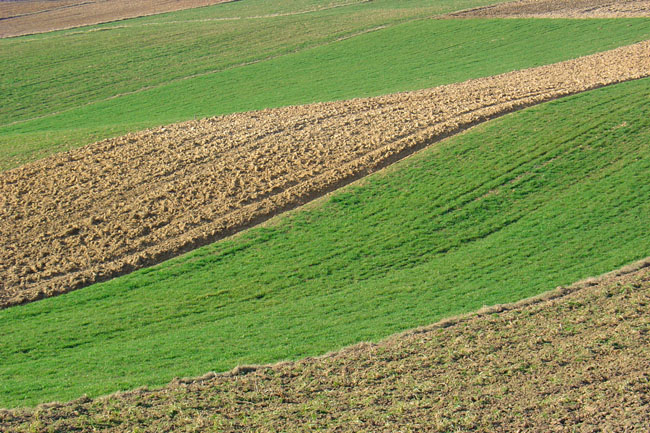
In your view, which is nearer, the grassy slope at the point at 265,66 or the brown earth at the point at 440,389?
the brown earth at the point at 440,389

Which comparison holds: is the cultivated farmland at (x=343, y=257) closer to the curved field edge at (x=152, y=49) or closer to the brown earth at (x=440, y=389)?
the brown earth at (x=440, y=389)

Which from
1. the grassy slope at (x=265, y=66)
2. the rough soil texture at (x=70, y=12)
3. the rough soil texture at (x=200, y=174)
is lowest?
the rough soil texture at (x=200, y=174)

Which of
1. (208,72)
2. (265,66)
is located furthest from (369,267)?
(208,72)

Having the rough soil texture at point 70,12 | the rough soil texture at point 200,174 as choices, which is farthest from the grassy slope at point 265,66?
the rough soil texture at point 70,12

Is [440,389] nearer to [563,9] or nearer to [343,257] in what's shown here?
[343,257]

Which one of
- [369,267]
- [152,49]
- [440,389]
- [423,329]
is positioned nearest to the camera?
[440,389]

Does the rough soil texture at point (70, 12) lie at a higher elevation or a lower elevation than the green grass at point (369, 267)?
higher

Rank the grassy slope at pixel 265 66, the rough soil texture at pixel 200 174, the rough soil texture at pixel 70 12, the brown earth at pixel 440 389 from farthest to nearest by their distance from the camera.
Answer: the rough soil texture at pixel 70 12, the grassy slope at pixel 265 66, the rough soil texture at pixel 200 174, the brown earth at pixel 440 389

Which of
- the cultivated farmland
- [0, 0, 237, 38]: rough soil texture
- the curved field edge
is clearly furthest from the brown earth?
[0, 0, 237, 38]: rough soil texture
